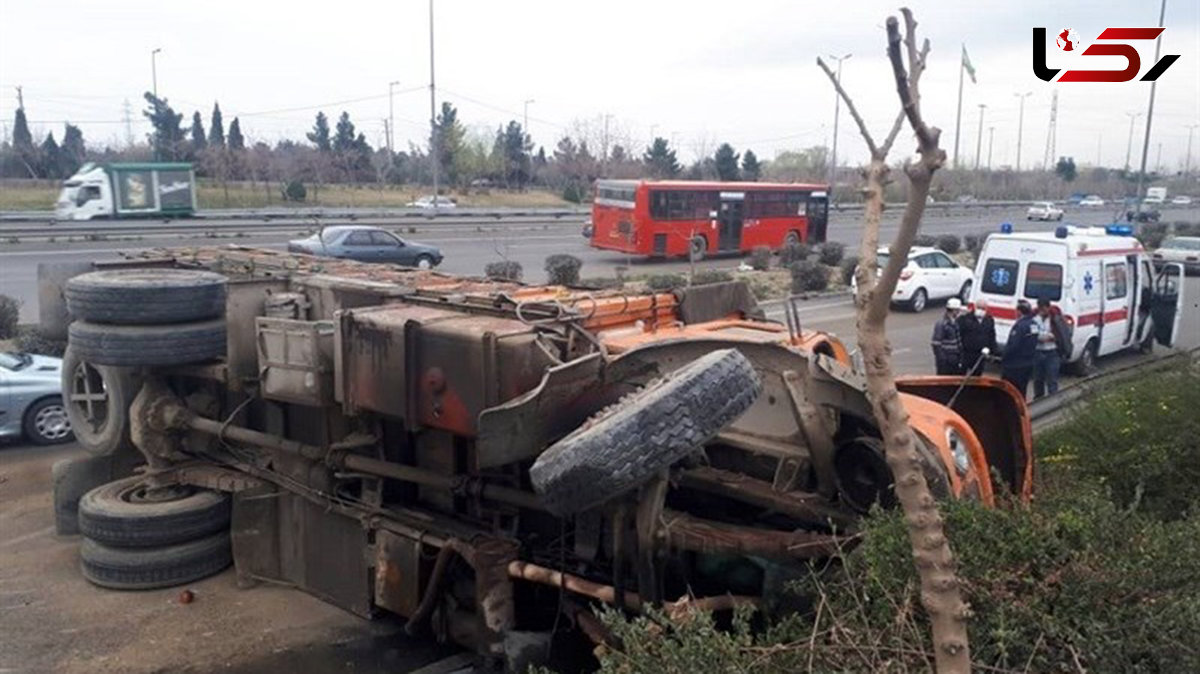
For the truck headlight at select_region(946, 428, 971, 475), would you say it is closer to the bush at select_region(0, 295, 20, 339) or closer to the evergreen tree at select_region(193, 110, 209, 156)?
the bush at select_region(0, 295, 20, 339)

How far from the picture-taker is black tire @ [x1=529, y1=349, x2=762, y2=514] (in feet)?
12.9

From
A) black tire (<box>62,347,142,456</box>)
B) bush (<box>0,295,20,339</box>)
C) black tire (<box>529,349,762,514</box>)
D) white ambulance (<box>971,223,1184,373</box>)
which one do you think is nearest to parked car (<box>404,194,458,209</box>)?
bush (<box>0,295,20,339</box>)

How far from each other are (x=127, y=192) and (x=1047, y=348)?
111 ft

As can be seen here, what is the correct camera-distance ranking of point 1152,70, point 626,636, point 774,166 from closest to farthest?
point 626,636 → point 1152,70 → point 774,166

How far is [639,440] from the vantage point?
12.9 feet

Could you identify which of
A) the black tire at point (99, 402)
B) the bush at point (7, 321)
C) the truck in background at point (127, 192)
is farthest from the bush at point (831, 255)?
the black tire at point (99, 402)

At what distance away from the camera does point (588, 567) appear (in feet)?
16.6

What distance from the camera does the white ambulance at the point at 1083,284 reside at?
13336 millimetres

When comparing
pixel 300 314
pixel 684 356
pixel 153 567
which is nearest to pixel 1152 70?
pixel 684 356

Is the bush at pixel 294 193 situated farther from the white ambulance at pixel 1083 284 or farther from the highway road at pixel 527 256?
the white ambulance at pixel 1083 284

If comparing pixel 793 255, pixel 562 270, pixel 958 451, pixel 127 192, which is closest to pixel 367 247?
pixel 562 270

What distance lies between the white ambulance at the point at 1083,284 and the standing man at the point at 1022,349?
1.52 metres

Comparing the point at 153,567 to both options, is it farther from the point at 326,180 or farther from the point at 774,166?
the point at 774,166

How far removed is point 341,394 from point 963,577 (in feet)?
12.0
